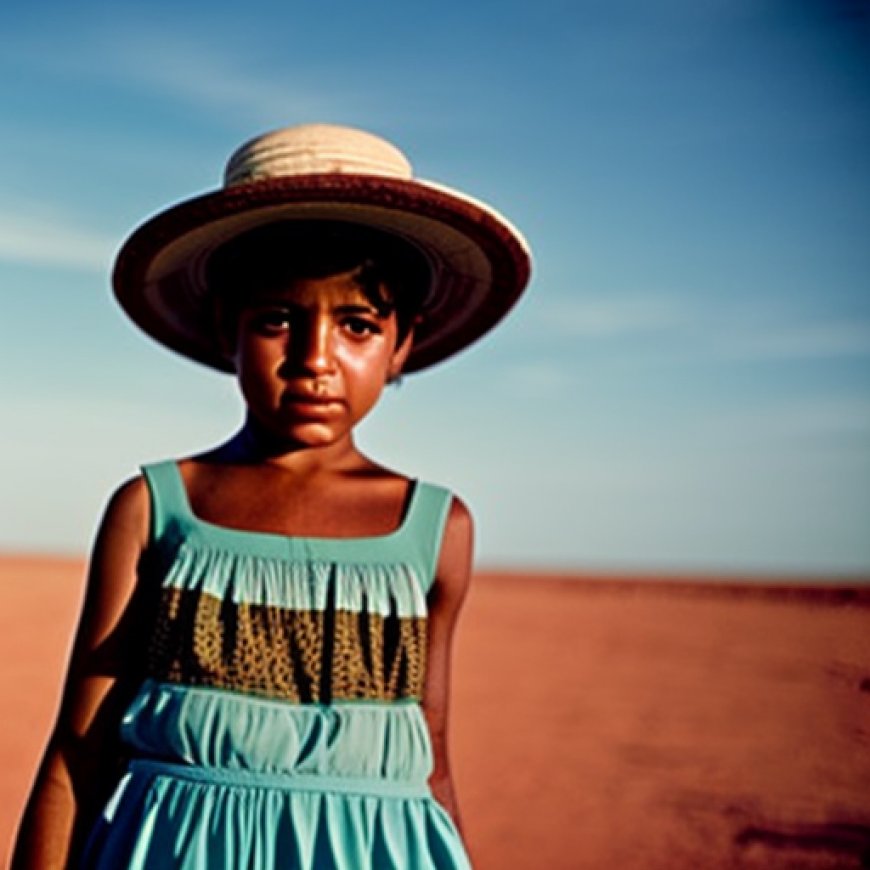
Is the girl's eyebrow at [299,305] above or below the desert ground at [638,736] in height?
above

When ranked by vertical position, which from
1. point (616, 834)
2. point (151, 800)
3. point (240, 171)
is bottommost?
point (616, 834)

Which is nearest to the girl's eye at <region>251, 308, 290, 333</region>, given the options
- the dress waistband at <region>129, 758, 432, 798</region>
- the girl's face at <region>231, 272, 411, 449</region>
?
the girl's face at <region>231, 272, 411, 449</region>

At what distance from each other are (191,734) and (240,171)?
30.7 inches

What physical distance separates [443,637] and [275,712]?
0.28 metres

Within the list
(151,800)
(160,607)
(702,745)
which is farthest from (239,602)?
(702,745)

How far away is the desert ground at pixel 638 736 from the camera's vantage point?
8234mm

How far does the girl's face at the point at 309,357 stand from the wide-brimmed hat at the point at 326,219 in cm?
12

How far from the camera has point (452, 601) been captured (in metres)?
1.99

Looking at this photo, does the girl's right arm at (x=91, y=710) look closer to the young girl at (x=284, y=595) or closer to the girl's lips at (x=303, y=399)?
the young girl at (x=284, y=595)

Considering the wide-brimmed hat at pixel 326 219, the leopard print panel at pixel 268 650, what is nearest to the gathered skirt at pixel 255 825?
the leopard print panel at pixel 268 650

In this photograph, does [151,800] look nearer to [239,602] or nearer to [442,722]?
[239,602]

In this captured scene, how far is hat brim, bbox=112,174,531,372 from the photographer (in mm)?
1959

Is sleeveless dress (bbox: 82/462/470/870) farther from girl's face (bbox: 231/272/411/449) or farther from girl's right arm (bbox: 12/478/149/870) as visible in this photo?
girl's face (bbox: 231/272/411/449)

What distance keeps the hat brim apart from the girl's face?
0.39ft
